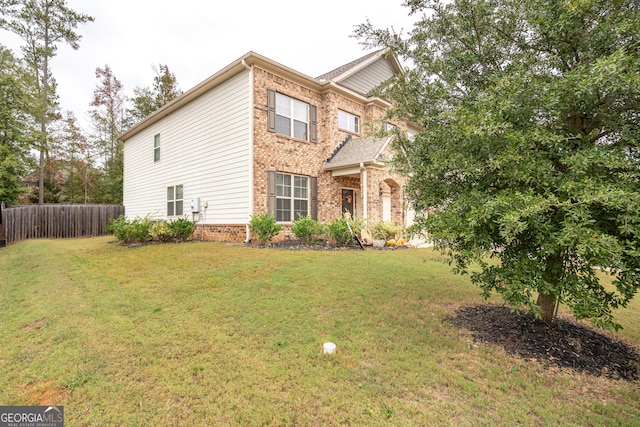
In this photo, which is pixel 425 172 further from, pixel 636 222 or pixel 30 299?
pixel 30 299

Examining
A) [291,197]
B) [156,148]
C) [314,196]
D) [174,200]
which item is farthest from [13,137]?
[314,196]

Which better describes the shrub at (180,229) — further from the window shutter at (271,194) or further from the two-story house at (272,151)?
the window shutter at (271,194)

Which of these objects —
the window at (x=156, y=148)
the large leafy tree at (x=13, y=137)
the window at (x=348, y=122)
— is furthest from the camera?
the window at (x=156, y=148)

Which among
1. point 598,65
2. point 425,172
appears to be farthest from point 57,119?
point 598,65

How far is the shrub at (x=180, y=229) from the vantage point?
10258 mm

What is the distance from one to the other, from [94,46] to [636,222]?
28737 mm

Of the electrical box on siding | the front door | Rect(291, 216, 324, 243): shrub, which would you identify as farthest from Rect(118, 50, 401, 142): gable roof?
Rect(291, 216, 324, 243): shrub

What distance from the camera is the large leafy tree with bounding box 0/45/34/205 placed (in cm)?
1343

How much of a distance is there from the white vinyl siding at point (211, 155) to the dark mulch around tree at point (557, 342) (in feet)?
24.1

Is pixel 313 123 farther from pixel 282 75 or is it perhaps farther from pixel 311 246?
pixel 311 246

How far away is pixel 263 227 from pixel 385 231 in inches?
165

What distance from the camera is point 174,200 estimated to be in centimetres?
1320

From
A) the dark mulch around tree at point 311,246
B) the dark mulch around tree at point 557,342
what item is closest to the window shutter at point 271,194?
the dark mulch around tree at point 311,246

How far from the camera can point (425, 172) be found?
12.0ft
